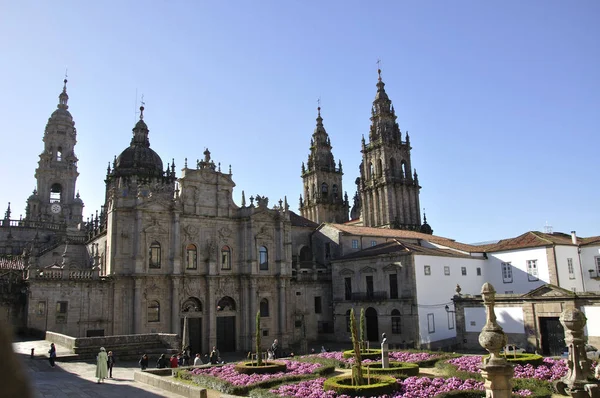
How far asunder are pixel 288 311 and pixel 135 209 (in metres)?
17.3

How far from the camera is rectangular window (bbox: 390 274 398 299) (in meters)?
44.8

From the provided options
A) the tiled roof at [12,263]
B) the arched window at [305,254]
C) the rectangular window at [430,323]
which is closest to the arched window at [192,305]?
the tiled roof at [12,263]

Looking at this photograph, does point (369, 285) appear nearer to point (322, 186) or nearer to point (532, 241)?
point (532, 241)

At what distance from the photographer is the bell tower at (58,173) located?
227 ft

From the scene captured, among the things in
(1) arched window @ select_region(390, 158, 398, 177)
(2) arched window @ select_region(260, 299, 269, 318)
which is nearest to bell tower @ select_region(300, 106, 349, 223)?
(1) arched window @ select_region(390, 158, 398, 177)

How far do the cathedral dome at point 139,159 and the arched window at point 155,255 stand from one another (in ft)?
44.5

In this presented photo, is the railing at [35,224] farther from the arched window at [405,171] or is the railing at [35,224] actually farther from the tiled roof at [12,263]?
the arched window at [405,171]

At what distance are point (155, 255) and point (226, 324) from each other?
353 inches

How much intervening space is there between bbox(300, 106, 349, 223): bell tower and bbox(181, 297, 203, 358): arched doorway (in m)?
41.5

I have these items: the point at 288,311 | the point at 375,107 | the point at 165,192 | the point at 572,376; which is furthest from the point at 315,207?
the point at 572,376

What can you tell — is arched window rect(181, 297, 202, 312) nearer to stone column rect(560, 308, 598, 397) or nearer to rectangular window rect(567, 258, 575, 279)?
rectangular window rect(567, 258, 575, 279)

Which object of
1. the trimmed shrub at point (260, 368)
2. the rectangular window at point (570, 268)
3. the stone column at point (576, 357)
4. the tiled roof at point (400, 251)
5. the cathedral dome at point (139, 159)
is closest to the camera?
the stone column at point (576, 357)

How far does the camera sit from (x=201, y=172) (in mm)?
45812

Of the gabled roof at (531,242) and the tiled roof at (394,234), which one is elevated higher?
the tiled roof at (394,234)
